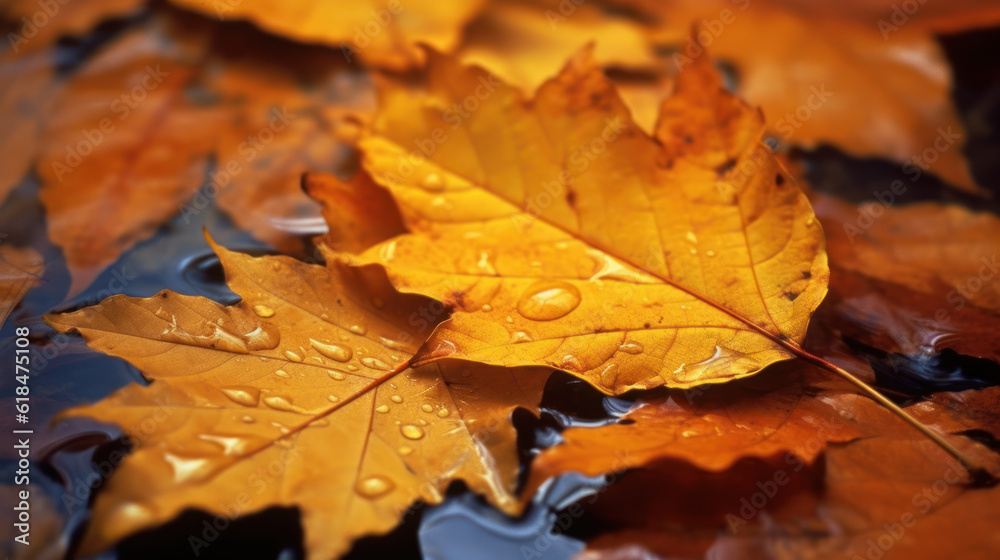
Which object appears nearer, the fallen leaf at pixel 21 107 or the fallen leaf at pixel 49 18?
the fallen leaf at pixel 21 107

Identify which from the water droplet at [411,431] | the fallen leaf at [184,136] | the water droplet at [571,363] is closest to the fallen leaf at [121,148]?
the fallen leaf at [184,136]

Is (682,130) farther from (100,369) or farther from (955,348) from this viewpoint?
(100,369)

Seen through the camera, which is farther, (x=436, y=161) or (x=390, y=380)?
(x=436, y=161)

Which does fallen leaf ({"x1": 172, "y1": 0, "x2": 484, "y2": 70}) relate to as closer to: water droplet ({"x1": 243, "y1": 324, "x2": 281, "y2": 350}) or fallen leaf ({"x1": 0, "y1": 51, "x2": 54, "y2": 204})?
fallen leaf ({"x1": 0, "y1": 51, "x2": 54, "y2": 204})

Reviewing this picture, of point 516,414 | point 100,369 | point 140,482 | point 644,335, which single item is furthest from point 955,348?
point 100,369

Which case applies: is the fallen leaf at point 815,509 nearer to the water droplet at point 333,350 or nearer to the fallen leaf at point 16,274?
the water droplet at point 333,350

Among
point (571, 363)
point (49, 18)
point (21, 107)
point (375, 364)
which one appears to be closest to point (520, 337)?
point (571, 363)
